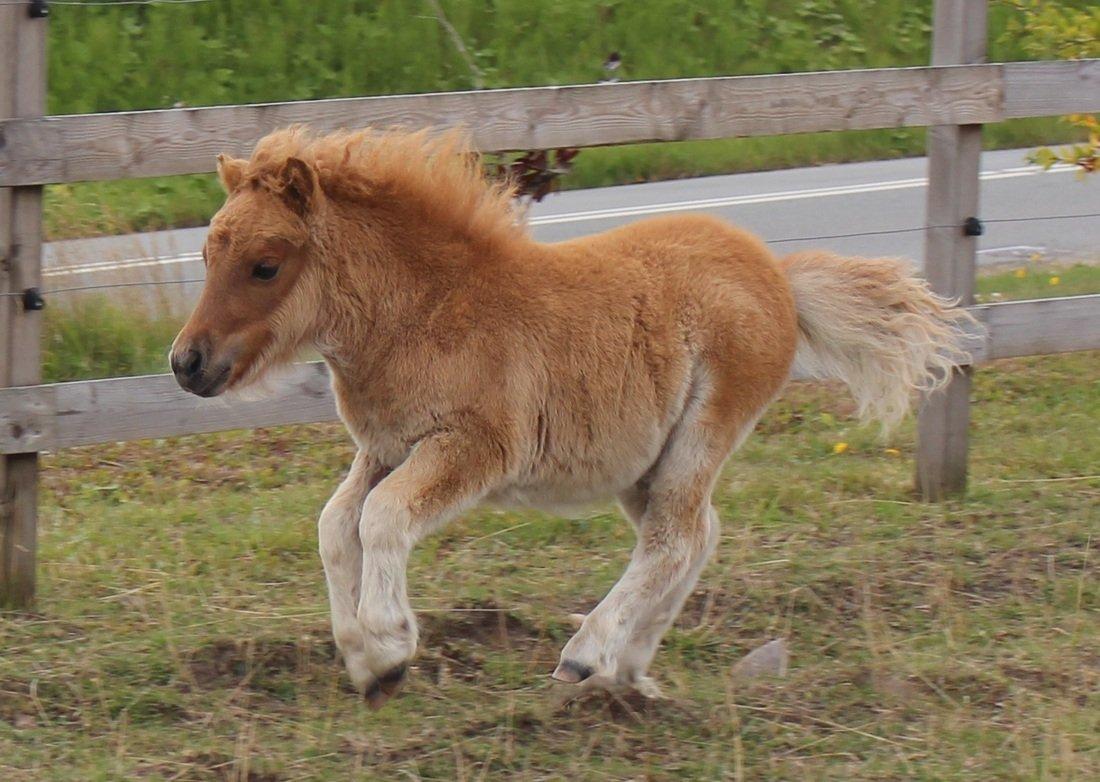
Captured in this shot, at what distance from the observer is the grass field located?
3930mm

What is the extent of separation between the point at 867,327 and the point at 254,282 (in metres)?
2.12

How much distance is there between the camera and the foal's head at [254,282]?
12.7 ft

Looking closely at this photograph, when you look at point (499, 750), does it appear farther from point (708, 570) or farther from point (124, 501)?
point (124, 501)

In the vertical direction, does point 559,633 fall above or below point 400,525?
below

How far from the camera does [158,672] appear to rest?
4348 millimetres

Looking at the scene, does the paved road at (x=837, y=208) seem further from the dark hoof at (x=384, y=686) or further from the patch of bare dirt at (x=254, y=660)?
the dark hoof at (x=384, y=686)

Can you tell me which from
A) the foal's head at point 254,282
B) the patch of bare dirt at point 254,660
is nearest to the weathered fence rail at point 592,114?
the foal's head at point 254,282

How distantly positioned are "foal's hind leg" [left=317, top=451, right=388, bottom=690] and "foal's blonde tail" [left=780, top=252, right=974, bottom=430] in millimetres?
1629

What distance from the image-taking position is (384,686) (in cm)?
388

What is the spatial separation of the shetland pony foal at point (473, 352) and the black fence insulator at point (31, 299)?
0.98 m

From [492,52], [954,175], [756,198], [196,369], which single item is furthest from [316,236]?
[492,52]

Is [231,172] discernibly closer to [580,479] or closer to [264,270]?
[264,270]

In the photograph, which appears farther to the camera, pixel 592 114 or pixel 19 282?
pixel 592 114

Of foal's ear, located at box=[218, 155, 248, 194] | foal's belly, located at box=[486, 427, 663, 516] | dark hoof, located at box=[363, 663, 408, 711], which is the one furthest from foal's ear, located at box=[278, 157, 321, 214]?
dark hoof, located at box=[363, 663, 408, 711]
